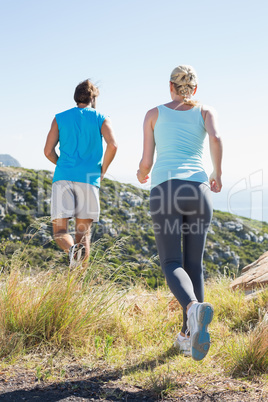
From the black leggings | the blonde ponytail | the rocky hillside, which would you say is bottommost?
the rocky hillside

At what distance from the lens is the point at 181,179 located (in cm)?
285

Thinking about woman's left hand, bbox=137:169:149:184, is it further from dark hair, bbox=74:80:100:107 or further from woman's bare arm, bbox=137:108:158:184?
dark hair, bbox=74:80:100:107

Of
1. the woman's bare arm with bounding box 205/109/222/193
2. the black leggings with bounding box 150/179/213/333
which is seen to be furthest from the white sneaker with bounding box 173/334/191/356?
the woman's bare arm with bounding box 205/109/222/193

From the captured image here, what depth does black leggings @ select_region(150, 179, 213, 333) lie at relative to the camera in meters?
2.83

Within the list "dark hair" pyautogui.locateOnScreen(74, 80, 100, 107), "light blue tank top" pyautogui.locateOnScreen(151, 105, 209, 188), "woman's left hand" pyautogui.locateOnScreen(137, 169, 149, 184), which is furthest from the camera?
"dark hair" pyautogui.locateOnScreen(74, 80, 100, 107)

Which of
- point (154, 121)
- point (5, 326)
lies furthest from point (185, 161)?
point (5, 326)

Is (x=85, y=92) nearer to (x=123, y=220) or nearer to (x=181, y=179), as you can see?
(x=181, y=179)

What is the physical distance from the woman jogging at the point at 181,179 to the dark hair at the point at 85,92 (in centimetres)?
131

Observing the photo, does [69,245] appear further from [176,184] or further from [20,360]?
[176,184]

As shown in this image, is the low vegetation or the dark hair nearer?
the low vegetation

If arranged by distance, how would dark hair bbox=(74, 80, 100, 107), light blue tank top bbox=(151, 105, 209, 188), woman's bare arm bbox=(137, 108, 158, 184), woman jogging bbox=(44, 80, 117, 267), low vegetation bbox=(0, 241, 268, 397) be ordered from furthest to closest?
dark hair bbox=(74, 80, 100, 107) < woman jogging bbox=(44, 80, 117, 267) < woman's bare arm bbox=(137, 108, 158, 184) < light blue tank top bbox=(151, 105, 209, 188) < low vegetation bbox=(0, 241, 268, 397)

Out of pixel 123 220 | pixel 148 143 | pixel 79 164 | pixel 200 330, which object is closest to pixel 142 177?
pixel 148 143

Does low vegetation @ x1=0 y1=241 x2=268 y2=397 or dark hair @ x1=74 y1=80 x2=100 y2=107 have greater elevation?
dark hair @ x1=74 y1=80 x2=100 y2=107

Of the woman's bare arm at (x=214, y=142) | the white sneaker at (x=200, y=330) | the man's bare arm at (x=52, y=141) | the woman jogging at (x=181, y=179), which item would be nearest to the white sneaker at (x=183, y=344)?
the woman jogging at (x=181, y=179)
